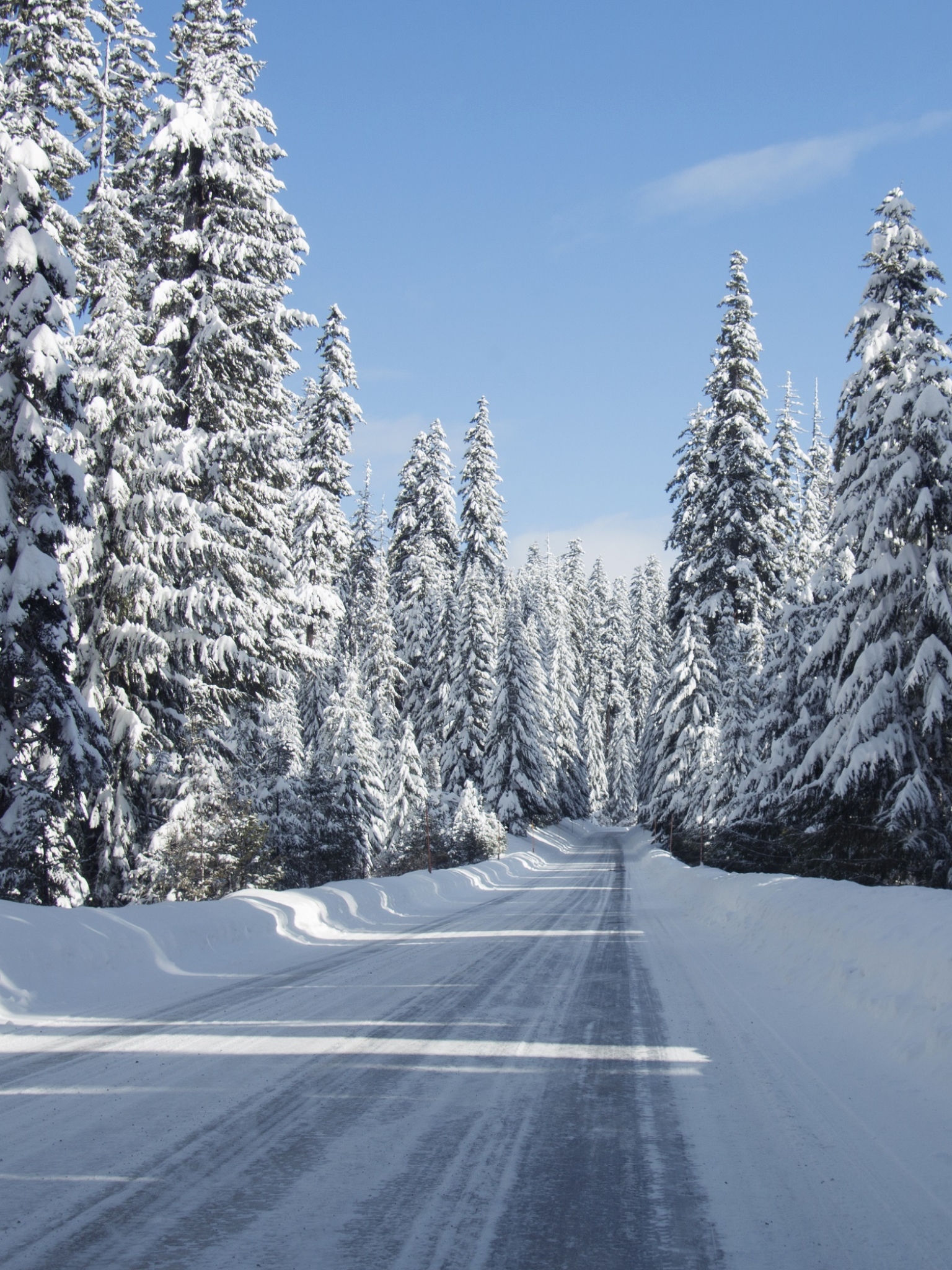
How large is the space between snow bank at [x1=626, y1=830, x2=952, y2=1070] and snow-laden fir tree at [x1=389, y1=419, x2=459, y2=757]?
1425 inches

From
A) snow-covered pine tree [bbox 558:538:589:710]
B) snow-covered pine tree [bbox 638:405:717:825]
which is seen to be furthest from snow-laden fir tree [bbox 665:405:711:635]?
snow-covered pine tree [bbox 558:538:589:710]

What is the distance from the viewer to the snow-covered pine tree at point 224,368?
57.5 ft

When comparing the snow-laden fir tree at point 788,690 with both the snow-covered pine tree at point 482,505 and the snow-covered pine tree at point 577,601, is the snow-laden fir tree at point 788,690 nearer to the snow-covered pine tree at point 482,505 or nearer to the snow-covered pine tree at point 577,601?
the snow-covered pine tree at point 482,505

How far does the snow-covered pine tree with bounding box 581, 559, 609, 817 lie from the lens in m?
78.2

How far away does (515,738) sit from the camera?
4497cm

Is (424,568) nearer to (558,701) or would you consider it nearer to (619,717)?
(558,701)

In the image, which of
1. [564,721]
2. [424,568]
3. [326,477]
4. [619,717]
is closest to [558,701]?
[564,721]

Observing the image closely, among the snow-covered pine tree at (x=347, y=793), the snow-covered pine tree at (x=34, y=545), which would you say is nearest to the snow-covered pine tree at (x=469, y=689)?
the snow-covered pine tree at (x=347, y=793)

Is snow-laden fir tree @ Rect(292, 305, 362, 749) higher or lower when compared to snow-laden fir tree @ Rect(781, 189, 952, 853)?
higher

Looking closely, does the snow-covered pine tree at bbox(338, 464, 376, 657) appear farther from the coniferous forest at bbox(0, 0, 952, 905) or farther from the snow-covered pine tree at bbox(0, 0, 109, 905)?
the snow-covered pine tree at bbox(0, 0, 109, 905)

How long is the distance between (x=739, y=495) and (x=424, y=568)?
2700 cm

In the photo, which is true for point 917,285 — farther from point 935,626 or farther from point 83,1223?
point 83,1223

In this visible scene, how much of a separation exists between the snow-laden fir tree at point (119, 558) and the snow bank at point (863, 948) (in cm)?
1020

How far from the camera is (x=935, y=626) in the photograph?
618 inches
